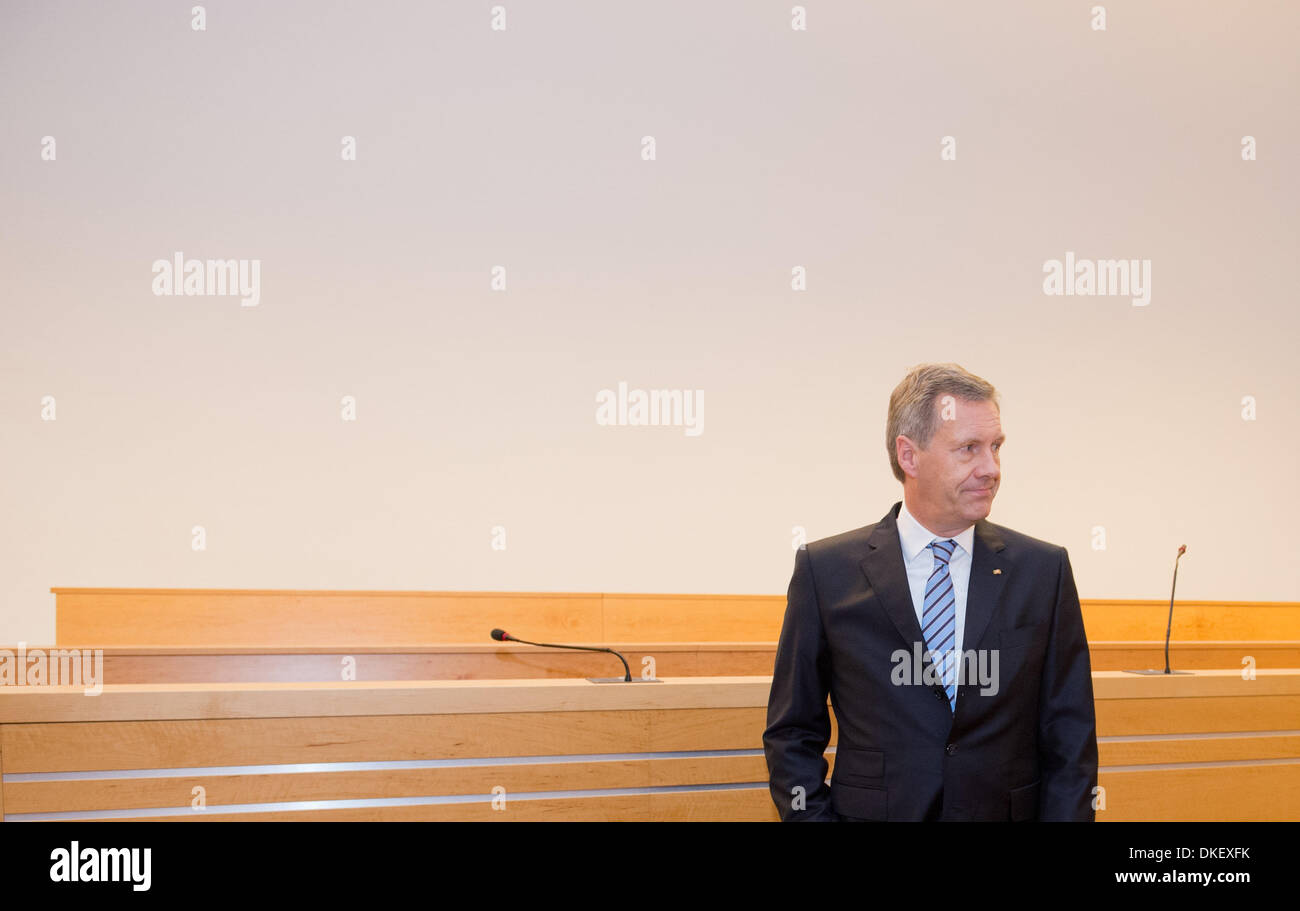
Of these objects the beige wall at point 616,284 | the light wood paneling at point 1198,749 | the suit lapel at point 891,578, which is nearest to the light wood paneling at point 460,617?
the beige wall at point 616,284

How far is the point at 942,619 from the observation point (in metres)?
1.76

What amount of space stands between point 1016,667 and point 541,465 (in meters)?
3.81

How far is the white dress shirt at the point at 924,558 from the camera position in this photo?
181cm

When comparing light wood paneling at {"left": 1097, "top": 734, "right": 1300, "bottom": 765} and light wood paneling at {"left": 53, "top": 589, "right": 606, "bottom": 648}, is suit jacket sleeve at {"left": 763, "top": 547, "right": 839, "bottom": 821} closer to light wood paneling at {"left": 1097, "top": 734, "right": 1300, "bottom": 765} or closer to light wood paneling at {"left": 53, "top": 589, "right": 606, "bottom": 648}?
light wood paneling at {"left": 1097, "top": 734, "right": 1300, "bottom": 765}

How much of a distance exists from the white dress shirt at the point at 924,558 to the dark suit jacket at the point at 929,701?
31 mm

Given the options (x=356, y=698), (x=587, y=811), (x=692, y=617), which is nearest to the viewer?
(x=356, y=698)

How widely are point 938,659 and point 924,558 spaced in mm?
209

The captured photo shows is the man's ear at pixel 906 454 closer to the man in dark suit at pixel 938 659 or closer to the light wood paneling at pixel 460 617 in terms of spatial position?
the man in dark suit at pixel 938 659

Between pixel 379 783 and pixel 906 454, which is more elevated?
pixel 906 454

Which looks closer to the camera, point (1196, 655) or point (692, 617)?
point (1196, 655)

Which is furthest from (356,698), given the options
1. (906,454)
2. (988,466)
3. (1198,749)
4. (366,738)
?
(1198,749)

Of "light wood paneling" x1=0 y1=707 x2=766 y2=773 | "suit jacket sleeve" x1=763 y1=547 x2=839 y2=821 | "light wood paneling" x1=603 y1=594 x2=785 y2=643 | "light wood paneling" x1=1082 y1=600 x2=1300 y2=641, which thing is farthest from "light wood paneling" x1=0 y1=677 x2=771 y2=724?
"light wood paneling" x1=1082 y1=600 x2=1300 y2=641

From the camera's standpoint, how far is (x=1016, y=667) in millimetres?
1701

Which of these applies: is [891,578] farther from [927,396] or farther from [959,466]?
[927,396]
